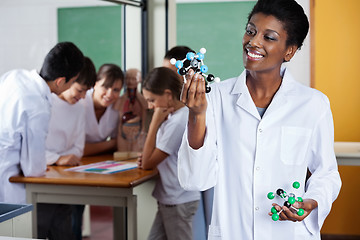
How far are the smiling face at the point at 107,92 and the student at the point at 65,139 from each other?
15 cm

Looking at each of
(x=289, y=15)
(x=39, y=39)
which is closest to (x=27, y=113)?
(x=289, y=15)

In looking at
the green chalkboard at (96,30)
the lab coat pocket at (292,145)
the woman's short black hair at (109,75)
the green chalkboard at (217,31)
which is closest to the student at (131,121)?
the woman's short black hair at (109,75)

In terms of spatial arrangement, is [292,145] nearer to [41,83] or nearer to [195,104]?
[195,104]

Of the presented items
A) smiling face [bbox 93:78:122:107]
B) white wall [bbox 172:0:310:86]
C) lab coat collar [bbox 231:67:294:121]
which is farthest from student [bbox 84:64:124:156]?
lab coat collar [bbox 231:67:294:121]

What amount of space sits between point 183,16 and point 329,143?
3554 mm

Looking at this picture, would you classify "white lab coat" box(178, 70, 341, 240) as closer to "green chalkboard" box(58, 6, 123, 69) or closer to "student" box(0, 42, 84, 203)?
"student" box(0, 42, 84, 203)

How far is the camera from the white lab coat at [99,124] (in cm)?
373

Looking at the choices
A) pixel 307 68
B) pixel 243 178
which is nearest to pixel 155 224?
pixel 243 178

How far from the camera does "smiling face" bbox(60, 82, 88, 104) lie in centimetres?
330

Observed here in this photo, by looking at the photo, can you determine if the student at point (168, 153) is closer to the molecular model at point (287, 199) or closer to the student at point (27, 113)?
the student at point (27, 113)

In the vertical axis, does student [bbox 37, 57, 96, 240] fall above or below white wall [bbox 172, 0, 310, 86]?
below

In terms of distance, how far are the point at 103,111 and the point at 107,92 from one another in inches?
11.0

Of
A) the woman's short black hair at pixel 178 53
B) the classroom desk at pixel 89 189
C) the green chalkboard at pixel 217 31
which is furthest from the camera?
the green chalkboard at pixel 217 31

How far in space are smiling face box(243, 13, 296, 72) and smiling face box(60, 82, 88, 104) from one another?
1.87 m
